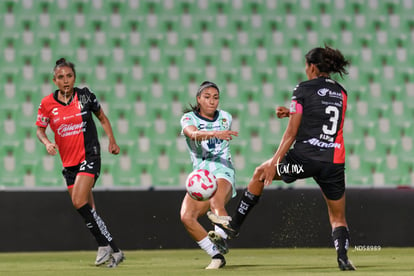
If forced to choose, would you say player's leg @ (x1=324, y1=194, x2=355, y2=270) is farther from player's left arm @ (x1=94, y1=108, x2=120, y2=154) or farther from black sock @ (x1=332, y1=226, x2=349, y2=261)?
player's left arm @ (x1=94, y1=108, x2=120, y2=154)

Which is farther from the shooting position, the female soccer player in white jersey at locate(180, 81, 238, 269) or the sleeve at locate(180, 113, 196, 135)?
the sleeve at locate(180, 113, 196, 135)

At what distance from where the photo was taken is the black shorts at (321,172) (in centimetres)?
649

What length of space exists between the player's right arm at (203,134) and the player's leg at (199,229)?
0.59m

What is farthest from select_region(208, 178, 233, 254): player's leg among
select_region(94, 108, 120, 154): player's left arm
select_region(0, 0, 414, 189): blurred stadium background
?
select_region(0, 0, 414, 189): blurred stadium background

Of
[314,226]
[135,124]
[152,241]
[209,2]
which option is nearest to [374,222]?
[314,226]

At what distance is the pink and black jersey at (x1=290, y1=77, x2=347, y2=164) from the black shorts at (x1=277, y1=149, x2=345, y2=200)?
0.05 metres

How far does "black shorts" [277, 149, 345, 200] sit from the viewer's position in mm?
6488

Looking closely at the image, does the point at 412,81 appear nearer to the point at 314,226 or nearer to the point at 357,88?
the point at 357,88

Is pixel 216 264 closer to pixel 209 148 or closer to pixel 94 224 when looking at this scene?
pixel 209 148

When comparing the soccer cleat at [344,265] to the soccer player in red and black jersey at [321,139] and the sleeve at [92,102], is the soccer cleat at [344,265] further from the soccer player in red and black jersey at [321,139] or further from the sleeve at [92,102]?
the sleeve at [92,102]

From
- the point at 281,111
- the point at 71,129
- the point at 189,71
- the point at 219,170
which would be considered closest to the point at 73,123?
the point at 71,129

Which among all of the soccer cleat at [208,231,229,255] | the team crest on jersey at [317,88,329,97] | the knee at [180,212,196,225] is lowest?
the soccer cleat at [208,231,229,255]

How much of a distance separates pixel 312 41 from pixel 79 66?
11.8ft

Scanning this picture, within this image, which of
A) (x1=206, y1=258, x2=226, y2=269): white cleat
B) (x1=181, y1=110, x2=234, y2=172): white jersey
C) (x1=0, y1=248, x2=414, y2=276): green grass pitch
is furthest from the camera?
(x1=181, y1=110, x2=234, y2=172): white jersey
